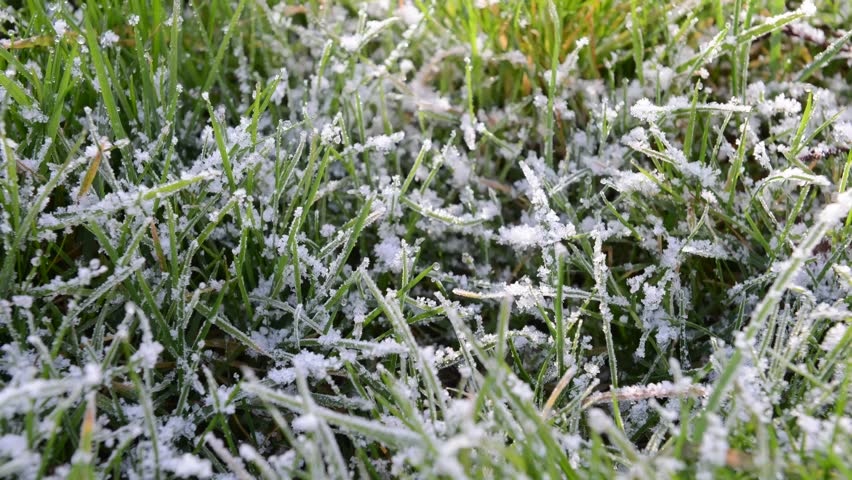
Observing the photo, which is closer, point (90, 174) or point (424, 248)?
point (90, 174)

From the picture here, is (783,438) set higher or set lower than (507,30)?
lower

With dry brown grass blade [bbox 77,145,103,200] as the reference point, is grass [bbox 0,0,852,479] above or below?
below

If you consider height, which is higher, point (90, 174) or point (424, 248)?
point (90, 174)

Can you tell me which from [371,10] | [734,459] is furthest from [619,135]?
[734,459]

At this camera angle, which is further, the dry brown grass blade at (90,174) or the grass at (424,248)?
the dry brown grass blade at (90,174)

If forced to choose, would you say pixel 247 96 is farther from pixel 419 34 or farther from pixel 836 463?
pixel 836 463

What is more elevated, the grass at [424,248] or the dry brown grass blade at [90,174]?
the dry brown grass blade at [90,174]

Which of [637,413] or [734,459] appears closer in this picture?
[734,459]

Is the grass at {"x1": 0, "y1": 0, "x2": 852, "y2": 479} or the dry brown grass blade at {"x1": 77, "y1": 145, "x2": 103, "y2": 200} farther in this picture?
the dry brown grass blade at {"x1": 77, "y1": 145, "x2": 103, "y2": 200}
